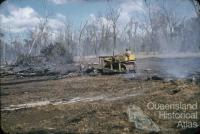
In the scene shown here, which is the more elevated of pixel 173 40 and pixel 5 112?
pixel 173 40

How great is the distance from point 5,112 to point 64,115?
239 cm

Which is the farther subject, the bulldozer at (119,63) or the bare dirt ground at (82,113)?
the bulldozer at (119,63)

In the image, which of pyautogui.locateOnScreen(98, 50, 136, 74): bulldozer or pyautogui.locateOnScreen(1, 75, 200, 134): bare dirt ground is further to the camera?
pyautogui.locateOnScreen(98, 50, 136, 74): bulldozer

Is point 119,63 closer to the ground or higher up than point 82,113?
higher up

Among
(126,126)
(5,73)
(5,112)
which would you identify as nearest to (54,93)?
(5,112)

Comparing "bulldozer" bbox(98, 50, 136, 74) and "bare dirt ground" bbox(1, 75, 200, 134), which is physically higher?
"bulldozer" bbox(98, 50, 136, 74)

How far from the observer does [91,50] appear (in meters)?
73.1

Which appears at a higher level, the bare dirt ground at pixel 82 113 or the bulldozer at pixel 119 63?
the bulldozer at pixel 119 63

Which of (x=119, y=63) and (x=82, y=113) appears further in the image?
(x=119, y=63)

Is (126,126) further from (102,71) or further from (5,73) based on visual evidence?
(5,73)

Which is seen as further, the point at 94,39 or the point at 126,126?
the point at 94,39

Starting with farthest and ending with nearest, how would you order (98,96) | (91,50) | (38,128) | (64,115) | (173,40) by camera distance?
(91,50) < (173,40) < (98,96) < (64,115) < (38,128)

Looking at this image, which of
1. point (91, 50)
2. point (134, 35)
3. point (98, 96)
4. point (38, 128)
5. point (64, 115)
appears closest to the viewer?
point (38, 128)

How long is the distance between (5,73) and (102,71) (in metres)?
11.1
